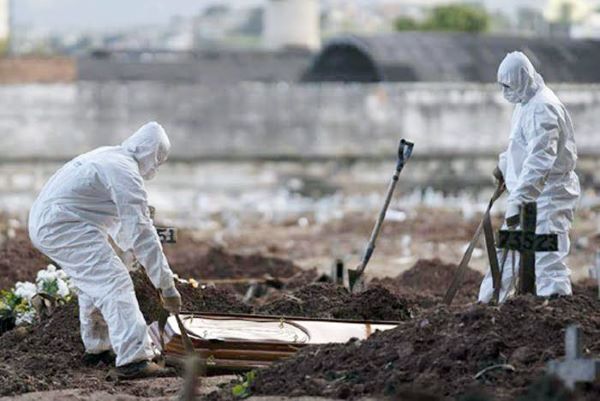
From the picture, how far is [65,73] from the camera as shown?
42188 millimetres

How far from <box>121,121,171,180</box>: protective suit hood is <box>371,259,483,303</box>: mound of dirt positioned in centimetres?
539

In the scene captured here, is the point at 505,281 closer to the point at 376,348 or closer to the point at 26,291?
the point at 376,348

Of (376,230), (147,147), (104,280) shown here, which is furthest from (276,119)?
(104,280)

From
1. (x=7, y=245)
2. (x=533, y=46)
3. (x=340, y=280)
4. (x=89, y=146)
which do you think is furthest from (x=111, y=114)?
(x=340, y=280)

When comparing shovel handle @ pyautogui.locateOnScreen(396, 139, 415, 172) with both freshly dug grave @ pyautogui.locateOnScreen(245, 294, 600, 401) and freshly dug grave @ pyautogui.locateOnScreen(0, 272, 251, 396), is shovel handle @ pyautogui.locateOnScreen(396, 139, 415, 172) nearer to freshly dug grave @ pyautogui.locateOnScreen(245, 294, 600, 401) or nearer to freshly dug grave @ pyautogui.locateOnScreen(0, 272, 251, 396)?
freshly dug grave @ pyautogui.locateOnScreen(0, 272, 251, 396)

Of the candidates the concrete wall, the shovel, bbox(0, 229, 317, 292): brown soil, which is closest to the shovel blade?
the shovel

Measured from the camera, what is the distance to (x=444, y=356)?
10.2m

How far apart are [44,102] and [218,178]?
13.5 feet

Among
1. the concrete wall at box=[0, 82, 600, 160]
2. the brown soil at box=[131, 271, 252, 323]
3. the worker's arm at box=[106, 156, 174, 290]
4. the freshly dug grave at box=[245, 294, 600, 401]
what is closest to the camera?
the freshly dug grave at box=[245, 294, 600, 401]

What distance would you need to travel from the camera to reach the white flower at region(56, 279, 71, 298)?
47.3 feet

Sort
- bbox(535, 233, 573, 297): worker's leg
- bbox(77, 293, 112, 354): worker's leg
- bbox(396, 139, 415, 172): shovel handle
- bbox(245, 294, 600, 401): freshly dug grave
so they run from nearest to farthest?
bbox(245, 294, 600, 401): freshly dug grave < bbox(77, 293, 112, 354): worker's leg < bbox(535, 233, 573, 297): worker's leg < bbox(396, 139, 415, 172): shovel handle

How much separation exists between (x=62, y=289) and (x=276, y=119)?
21893 millimetres

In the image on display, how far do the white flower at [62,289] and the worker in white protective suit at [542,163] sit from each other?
3665 mm

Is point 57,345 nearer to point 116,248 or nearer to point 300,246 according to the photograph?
point 116,248
